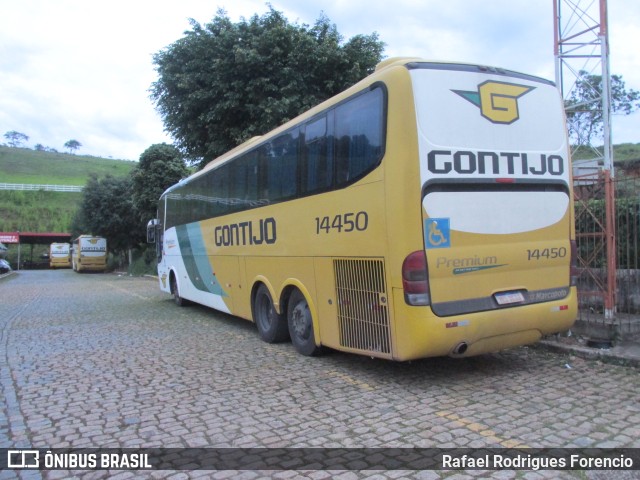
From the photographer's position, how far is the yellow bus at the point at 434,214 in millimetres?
5070

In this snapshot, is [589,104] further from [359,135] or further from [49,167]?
[49,167]

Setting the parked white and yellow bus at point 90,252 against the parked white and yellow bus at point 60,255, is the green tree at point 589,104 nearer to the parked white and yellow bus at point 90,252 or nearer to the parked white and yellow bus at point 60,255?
the parked white and yellow bus at point 90,252

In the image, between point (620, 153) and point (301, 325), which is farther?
point (620, 153)

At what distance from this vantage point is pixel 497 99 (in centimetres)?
555

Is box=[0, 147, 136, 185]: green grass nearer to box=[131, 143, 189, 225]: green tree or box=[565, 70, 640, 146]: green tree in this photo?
box=[131, 143, 189, 225]: green tree

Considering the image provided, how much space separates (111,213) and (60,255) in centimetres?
1833

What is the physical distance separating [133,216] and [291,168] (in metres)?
29.0


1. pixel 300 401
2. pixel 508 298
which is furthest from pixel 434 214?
pixel 300 401

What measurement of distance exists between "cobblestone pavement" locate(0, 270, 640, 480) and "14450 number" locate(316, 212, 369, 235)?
5.78 feet

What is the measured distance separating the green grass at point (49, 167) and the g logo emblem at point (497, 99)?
3006 inches

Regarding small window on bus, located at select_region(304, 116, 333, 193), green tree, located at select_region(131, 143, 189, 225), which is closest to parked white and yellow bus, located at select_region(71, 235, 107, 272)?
green tree, located at select_region(131, 143, 189, 225)

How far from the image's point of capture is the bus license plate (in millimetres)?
5395

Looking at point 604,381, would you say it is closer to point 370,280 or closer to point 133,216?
point 370,280

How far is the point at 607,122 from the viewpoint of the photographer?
38.7 ft
